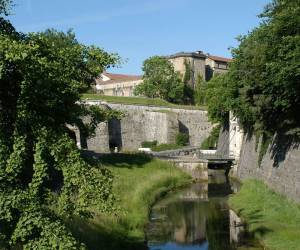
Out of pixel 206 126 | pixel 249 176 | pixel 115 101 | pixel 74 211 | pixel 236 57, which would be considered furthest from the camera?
pixel 206 126

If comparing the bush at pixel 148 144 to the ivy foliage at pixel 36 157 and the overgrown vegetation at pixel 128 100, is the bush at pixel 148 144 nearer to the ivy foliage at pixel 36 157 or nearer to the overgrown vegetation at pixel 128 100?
the overgrown vegetation at pixel 128 100

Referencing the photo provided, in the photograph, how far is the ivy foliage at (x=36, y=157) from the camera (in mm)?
8164

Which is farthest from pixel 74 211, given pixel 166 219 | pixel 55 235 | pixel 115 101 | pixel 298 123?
pixel 115 101

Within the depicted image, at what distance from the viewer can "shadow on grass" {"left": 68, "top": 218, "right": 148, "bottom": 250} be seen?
14.5 m

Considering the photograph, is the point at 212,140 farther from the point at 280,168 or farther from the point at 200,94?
the point at 280,168

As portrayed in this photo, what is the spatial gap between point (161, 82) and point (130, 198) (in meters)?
48.9

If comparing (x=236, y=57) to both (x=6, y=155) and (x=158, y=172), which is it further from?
(x=6, y=155)

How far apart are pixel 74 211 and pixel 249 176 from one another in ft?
81.2

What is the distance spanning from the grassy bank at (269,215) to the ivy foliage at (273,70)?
3169 millimetres

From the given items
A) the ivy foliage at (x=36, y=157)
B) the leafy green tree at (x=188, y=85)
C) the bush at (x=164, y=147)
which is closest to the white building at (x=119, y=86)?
the leafy green tree at (x=188, y=85)

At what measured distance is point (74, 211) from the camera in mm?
8875

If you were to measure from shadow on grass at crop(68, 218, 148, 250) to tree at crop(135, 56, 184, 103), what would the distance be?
55090 millimetres

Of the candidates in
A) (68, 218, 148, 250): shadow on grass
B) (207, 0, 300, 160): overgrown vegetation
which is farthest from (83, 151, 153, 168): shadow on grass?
(68, 218, 148, 250): shadow on grass

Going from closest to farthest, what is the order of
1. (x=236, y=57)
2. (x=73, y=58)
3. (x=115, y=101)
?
(x=73, y=58)
(x=236, y=57)
(x=115, y=101)
